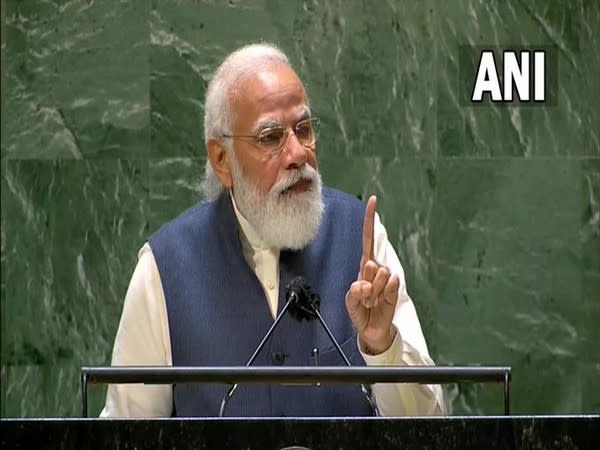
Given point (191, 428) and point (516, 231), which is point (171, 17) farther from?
point (191, 428)

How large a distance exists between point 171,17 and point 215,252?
1417 millimetres

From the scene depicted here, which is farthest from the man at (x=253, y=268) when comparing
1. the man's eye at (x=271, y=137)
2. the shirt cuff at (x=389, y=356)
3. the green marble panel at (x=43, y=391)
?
the green marble panel at (x=43, y=391)

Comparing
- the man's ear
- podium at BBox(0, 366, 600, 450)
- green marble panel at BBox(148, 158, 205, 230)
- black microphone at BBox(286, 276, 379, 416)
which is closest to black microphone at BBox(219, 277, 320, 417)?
black microphone at BBox(286, 276, 379, 416)

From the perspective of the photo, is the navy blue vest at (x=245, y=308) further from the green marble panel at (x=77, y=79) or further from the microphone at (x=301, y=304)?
the green marble panel at (x=77, y=79)

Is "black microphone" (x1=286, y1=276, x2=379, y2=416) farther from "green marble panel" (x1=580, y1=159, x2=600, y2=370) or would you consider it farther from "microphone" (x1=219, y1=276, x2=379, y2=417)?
"green marble panel" (x1=580, y1=159, x2=600, y2=370)

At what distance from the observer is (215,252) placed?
4.16 metres

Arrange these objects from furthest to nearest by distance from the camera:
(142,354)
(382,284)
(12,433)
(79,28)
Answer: (79,28) → (142,354) → (382,284) → (12,433)

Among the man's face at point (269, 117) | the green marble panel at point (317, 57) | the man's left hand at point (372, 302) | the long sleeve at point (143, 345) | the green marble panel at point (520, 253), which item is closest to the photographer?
the man's left hand at point (372, 302)

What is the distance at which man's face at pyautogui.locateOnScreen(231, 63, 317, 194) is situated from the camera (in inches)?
157

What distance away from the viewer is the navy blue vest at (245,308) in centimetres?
391

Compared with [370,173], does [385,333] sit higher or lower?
lower

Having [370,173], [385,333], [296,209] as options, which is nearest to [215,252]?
[296,209]

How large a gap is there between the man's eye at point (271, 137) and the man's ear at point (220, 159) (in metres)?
0.19

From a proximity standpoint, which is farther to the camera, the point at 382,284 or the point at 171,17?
the point at 171,17
